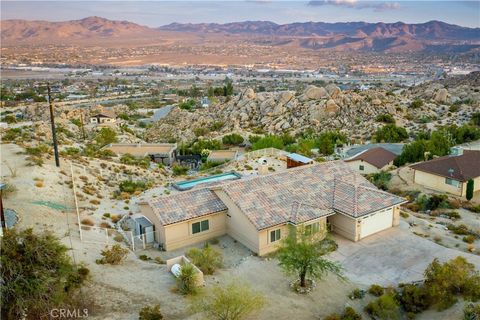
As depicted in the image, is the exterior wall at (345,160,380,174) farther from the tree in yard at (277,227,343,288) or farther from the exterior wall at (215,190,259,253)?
the tree in yard at (277,227,343,288)

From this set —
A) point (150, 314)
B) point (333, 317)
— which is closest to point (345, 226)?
point (333, 317)

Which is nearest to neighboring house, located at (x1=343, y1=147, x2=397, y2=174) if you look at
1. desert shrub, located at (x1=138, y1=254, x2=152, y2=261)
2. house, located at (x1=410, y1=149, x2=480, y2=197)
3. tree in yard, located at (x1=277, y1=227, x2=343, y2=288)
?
house, located at (x1=410, y1=149, x2=480, y2=197)

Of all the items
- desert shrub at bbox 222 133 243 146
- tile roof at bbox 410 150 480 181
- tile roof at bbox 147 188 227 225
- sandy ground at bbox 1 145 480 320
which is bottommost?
desert shrub at bbox 222 133 243 146

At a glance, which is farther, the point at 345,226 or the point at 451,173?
A: the point at 451,173

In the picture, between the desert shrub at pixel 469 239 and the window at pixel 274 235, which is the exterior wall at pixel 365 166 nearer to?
the desert shrub at pixel 469 239

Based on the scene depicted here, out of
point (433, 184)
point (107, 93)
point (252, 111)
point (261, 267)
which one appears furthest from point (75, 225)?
point (107, 93)

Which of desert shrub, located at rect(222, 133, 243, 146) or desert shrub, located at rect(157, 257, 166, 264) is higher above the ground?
desert shrub, located at rect(157, 257, 166, 264)

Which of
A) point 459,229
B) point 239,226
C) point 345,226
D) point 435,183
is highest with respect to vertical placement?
point 239,226

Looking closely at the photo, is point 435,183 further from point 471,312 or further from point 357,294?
point 471,312
